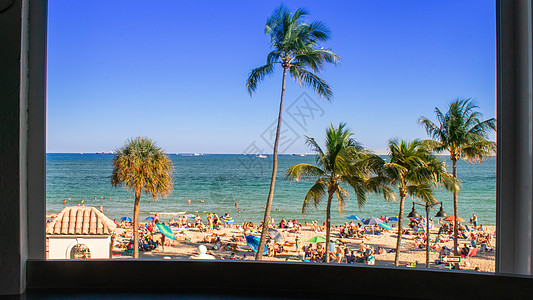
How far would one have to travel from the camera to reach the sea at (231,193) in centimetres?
2245

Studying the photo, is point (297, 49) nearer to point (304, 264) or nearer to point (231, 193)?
point (304, 264)

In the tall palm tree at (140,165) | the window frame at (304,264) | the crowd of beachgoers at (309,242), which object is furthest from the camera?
the crowd of beachgoers at (309,242)

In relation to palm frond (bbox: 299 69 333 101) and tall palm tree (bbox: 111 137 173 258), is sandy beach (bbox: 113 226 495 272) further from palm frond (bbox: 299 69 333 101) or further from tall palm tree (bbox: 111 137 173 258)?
palm frond (bbox: 299 69 333 101)

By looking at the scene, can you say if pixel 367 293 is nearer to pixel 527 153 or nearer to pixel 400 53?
pixel 527 153

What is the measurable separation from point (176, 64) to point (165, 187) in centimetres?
2351

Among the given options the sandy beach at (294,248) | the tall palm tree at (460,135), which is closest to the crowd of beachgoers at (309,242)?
the sandy beach at (294,248)

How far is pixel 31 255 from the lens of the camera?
201cm

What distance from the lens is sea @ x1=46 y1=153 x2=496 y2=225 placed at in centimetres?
2245

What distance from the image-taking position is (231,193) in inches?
1057

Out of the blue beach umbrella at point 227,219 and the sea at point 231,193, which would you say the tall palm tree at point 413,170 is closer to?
the sea at point 231,193

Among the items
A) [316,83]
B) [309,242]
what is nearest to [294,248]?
[309,242]

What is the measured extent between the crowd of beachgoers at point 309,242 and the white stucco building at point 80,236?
665cm

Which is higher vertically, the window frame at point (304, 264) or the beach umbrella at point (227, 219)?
the window frame at point (304, 264)

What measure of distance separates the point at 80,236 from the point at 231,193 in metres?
21.1
